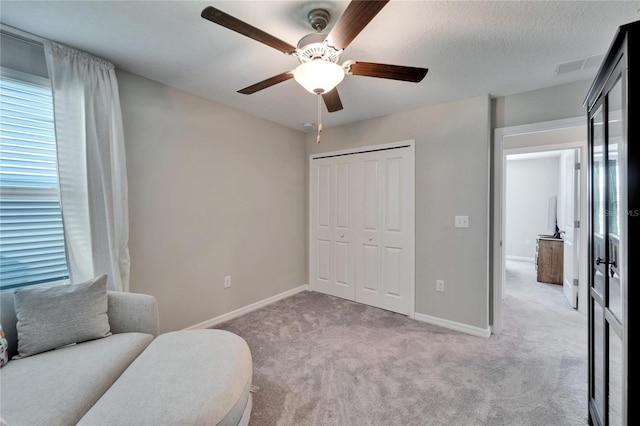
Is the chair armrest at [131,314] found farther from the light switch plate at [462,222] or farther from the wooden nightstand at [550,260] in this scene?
the wooden nightstand at [550,260]

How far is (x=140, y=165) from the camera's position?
7.71 feet

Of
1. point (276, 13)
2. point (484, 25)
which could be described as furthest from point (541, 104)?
point (276, 13)

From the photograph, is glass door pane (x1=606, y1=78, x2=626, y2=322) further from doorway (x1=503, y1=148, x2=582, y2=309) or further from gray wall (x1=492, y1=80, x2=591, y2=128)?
doorway (x1=503, y1=148, x2=582, y2=309)

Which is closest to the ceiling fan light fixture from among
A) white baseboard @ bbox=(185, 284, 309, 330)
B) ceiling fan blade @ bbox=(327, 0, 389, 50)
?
ceiling fan blade @ bbox=(327, 0, 389, 50)

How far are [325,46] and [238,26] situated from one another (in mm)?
458

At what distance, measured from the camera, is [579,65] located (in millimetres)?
2102

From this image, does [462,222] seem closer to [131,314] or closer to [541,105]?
[541,105]

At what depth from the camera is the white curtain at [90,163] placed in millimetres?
1860

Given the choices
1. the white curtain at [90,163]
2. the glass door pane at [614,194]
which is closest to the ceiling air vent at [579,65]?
the glass door pane at [614,194]

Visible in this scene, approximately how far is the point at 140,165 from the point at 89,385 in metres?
1.73

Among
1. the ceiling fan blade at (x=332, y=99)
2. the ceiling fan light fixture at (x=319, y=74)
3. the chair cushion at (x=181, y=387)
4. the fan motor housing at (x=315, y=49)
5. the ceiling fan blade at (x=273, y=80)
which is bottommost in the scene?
the chair cushion at (x=181, y=387)

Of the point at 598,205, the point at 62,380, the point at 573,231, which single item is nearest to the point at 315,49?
the point at 598,205

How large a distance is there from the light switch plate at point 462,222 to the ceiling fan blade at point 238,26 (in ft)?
7.68

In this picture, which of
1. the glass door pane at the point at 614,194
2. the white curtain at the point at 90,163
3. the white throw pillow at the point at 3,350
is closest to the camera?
the glass door pane at the point at 614,194
